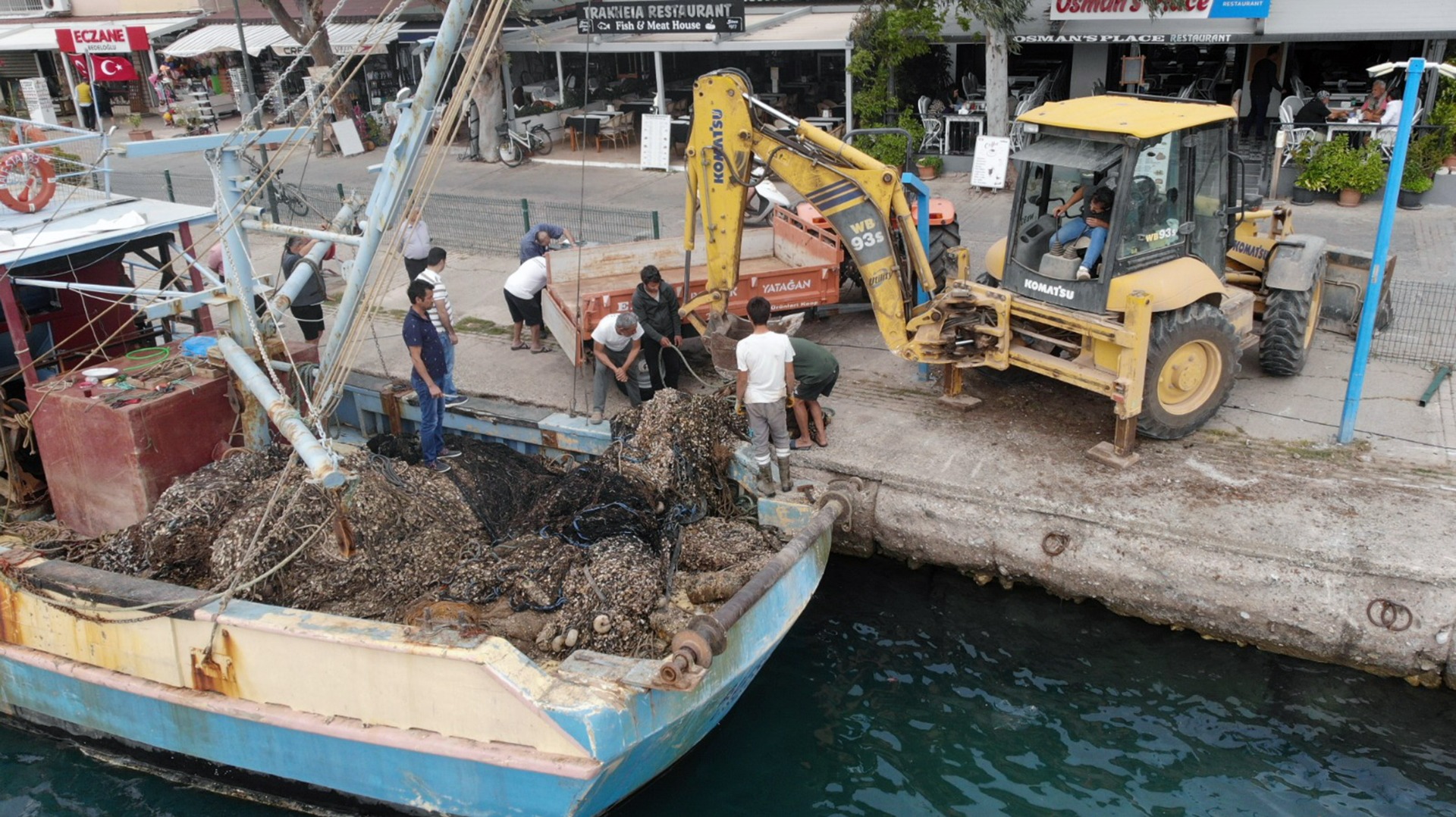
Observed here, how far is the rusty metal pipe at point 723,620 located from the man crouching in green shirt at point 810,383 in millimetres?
1500

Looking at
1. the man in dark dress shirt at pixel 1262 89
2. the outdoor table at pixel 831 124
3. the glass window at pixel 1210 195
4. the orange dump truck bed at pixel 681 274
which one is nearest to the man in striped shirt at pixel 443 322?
the orange dump truck bed at pixel 681 274

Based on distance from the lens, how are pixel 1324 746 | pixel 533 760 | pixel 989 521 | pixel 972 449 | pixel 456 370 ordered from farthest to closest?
pixel 456 370, pixel 972 449, pixel 989 521, pixel 1324 746, pixel 533 760

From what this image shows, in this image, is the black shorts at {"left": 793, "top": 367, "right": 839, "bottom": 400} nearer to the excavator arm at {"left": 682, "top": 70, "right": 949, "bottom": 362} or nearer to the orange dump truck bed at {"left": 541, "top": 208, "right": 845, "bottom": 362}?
the excavator arm at {"left": 682, "top": 70, "right": 949, "bottom": 362}

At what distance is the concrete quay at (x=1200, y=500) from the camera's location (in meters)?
7.03

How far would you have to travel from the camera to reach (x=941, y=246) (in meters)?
11.2

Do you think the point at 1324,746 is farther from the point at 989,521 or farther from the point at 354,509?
the point at 354,509

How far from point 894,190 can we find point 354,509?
4699 millimetres

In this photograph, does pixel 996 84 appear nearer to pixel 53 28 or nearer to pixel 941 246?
pixel 941 246

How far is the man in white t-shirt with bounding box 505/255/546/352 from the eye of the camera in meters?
10.8

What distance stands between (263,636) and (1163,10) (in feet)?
46.9

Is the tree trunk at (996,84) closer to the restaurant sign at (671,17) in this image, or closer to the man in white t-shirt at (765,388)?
the restaurant sign at (671,17)

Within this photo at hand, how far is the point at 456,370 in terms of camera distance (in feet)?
35.8

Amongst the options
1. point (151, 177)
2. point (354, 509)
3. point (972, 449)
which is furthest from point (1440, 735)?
point (151, 177)

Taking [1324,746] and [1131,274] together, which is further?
[1131,274]
